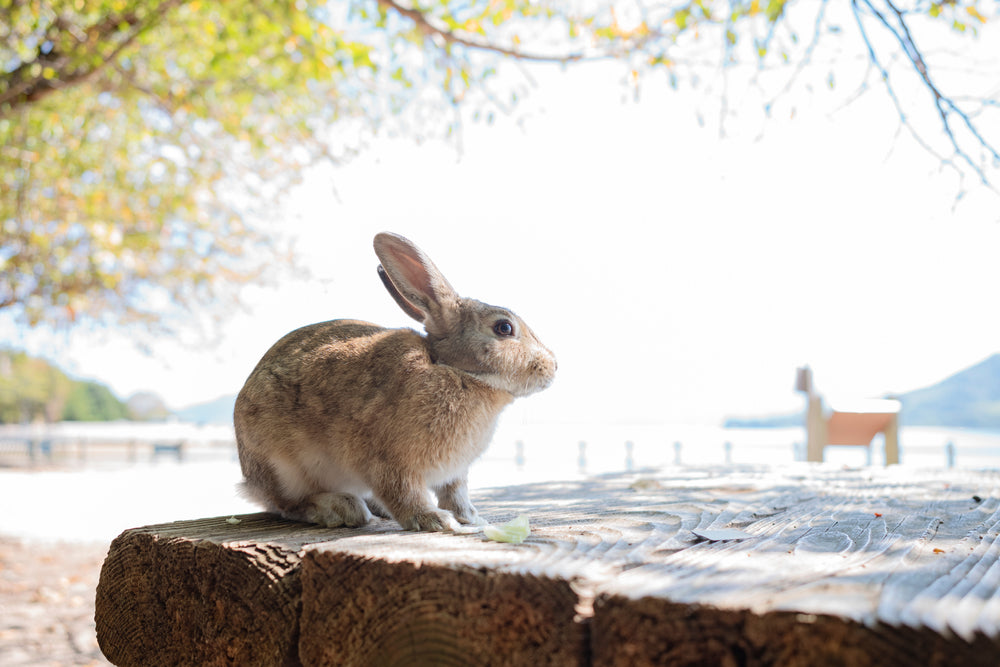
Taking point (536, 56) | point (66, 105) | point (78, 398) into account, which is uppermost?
point (66, 105)

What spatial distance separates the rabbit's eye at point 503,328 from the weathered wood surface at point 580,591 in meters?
0.57

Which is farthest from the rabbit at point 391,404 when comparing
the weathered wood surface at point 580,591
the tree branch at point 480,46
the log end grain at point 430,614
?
the tree branch at point 480,46

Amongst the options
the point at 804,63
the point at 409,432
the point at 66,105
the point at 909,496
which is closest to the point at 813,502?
the point at 909,496

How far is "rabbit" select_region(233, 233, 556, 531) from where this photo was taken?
1.96 m

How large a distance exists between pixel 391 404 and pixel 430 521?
13.4 inches

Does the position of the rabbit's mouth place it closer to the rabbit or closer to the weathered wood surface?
the rabbit

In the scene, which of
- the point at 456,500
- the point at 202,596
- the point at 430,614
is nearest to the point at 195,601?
the point at 202,596

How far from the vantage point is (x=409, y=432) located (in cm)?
195

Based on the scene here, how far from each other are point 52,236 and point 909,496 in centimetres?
1032

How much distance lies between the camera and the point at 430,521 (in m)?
1.85

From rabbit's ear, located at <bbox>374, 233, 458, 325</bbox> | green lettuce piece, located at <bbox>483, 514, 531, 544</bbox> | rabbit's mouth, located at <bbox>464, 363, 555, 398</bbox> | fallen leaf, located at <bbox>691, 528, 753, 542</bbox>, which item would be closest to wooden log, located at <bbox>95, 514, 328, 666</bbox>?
green lettuce piece, located at <bbox>483, 514, 531, 544</bbox>

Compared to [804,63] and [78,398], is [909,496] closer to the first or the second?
[804,63]

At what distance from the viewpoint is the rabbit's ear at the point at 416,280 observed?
2.16m

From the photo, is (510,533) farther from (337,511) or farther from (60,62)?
(60,62)
